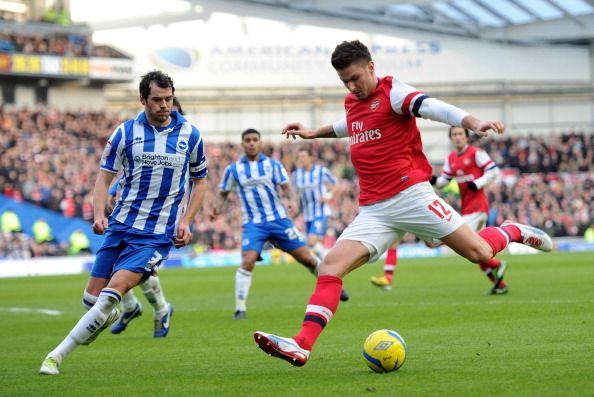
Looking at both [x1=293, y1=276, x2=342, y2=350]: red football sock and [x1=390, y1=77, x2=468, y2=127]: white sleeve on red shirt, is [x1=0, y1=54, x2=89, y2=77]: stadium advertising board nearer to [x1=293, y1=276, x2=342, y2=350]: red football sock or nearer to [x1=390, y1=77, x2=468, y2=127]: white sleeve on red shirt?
[x1=390, y1=77, x2=468, y2=127]: white sleeve on red shirt

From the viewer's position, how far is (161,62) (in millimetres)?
54906

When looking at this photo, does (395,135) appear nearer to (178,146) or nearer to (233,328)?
(178,146)

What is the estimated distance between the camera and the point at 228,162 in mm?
47375

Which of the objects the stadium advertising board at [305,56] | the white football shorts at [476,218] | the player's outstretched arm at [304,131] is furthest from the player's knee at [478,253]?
the stadium advertising board at [305,56]

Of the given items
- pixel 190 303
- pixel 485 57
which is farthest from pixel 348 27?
pixel 190 303

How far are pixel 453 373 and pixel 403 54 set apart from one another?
51.3 m

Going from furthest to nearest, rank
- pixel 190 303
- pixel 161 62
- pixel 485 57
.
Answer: pixel 485 57 < pixel 161 62 < pixel 190 303

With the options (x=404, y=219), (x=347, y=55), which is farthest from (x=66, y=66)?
(x=347, y=55)

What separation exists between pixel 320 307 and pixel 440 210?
1268mm

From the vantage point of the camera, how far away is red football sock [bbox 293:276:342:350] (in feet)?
24.7

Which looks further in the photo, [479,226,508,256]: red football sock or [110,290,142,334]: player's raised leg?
[110,290,142,334]: player's raised leg

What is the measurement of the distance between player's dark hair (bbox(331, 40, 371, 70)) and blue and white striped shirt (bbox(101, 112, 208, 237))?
6.09 feet

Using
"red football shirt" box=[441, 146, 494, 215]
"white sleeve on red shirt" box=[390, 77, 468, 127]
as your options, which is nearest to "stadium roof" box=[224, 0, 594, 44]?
"red football shirt" box=[441, 146, 494, 215]

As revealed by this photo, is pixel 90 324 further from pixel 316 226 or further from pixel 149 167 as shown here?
pixel 316 226
